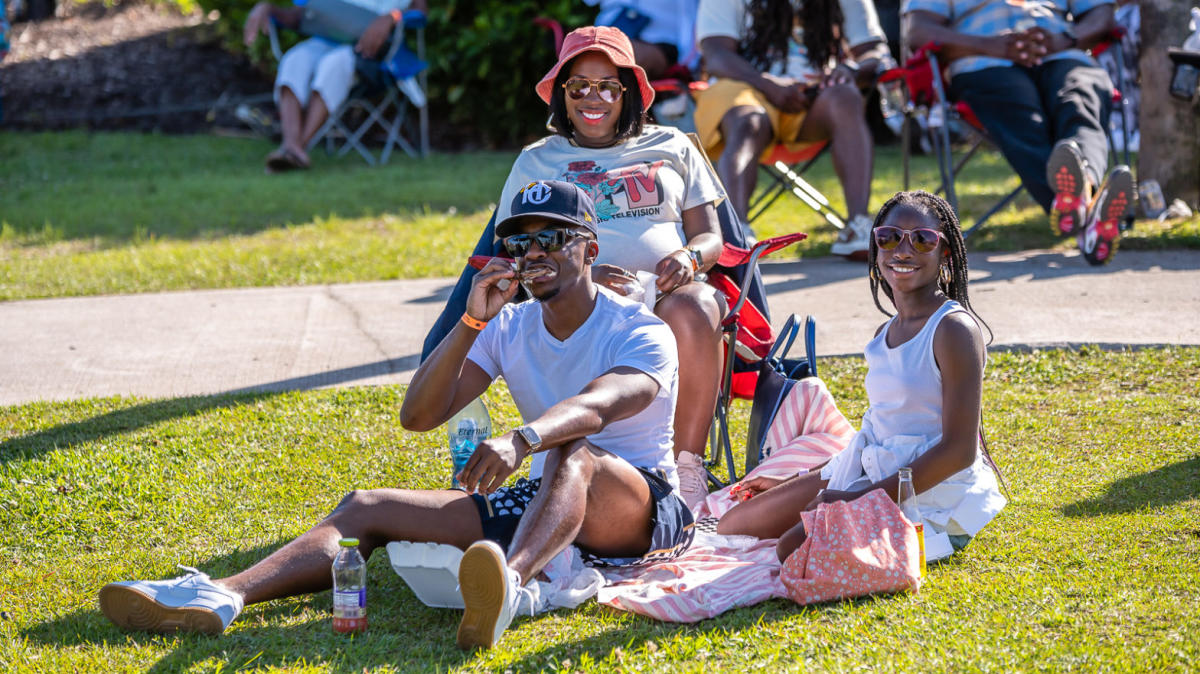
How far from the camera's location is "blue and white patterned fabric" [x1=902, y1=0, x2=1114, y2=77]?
729cm

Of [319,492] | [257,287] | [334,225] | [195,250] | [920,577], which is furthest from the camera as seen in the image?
A: [334,225]

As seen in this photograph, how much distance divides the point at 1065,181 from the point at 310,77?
21.9ft

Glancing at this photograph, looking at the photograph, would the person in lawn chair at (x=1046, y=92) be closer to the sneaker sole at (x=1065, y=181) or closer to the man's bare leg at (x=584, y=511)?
the sneaker sole at (x=1065, y=181)

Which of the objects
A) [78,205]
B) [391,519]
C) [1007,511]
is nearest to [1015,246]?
[1007,511]

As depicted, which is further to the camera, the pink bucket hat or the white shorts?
the white shorts

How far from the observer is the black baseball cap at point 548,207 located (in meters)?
3.50

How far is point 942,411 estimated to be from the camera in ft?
11.5

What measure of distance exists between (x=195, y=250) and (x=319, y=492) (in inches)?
161

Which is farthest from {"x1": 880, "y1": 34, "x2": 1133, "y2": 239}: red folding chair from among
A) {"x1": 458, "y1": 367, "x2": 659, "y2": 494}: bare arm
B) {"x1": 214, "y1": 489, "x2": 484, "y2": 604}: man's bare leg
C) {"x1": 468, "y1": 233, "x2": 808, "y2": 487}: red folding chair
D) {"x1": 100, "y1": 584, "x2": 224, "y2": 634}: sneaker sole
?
{"x1": 100, "y1": 584, "x2": 224, "y2": 634}: sneaker sole

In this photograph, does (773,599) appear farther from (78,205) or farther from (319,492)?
(78,205)

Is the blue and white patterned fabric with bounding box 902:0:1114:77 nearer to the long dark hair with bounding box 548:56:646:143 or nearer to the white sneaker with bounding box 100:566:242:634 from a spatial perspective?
the long dark hair with bounding box 548:56:646:143

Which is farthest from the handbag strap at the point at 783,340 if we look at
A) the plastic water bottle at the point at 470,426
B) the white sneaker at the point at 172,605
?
the white sneaker at the point at 172,605

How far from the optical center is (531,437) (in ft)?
10.2

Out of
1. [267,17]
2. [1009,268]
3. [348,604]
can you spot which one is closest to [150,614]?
[348,604]
